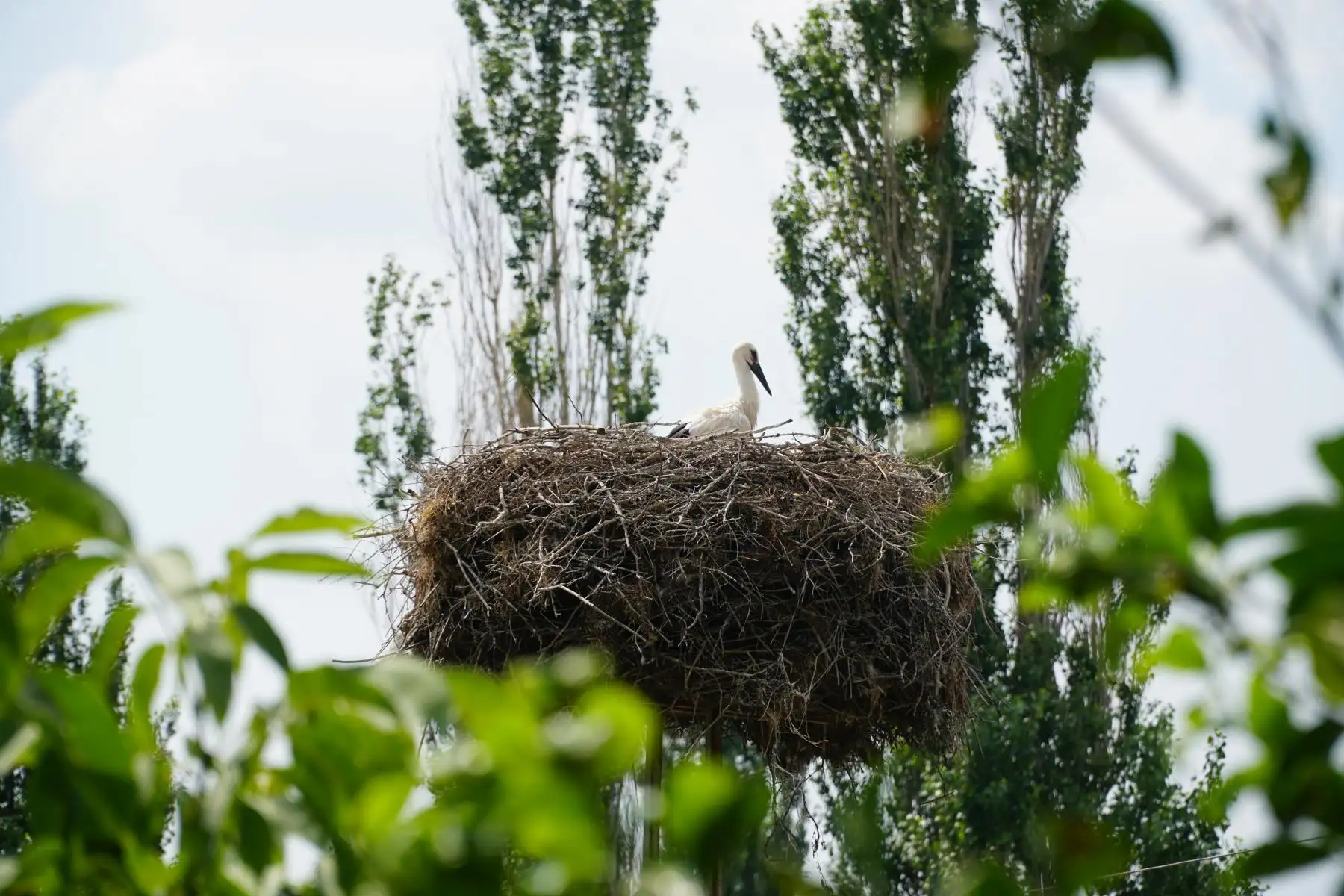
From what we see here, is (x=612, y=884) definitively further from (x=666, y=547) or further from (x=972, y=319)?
(x=972, y=319)

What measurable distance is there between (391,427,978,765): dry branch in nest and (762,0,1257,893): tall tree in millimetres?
4928

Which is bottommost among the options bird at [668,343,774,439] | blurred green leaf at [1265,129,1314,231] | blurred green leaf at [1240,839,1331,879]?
blurred green leaf at [1240,839,1331,879]

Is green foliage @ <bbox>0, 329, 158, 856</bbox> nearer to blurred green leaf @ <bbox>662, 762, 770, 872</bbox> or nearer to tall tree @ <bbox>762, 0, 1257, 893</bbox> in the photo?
blurred green leaf @ <bbox>662, 762, 770, 872</bbox>

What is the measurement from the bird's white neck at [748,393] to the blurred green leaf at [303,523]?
5.29 meters

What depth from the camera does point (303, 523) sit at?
0.60 metres

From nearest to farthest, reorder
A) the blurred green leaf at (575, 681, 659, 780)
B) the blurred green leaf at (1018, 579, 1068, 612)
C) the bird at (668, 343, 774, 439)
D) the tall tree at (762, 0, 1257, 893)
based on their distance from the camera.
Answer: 1. the blurred green leaf at (575, 681, 659, 780)
2. the blurred green leaf at (1018, 579, 1068, 612)
3. the bird at (668, 343, 774, 439)
4. the tall tree at (762, 0, 1257, 893)

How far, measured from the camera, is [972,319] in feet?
34.9

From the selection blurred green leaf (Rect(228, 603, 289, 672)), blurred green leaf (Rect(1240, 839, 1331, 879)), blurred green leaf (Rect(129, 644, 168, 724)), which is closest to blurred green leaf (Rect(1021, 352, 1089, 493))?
blurred green leaf (Rect(1240, 839, 1331, 879))

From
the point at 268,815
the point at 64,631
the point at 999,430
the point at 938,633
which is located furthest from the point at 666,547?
the point at 64,631

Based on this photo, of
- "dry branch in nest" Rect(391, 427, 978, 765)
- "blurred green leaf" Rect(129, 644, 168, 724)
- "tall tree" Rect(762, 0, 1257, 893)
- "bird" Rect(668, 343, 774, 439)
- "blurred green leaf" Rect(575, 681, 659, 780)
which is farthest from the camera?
"tall tree" Rect(762, 0, 1257, 893)

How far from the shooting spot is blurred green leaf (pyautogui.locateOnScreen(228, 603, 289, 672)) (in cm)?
52

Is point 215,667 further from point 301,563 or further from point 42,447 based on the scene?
point 42,447

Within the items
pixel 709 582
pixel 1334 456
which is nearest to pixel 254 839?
pixel 1334 456

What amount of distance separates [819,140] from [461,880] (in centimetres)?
1072
